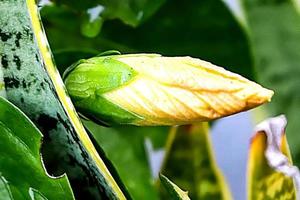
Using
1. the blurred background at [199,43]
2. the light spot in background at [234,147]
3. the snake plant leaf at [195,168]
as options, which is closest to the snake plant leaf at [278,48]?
the blurred background at [199,43]

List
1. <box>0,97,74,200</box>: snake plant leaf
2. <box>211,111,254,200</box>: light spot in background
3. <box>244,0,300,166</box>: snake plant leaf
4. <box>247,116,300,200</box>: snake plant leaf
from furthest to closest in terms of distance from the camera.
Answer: <box>211,111,254,200</box>: light spot in background < <box>244,0,300,166</box>: snake plant leaf < <box>247,116,300,200</box>: snake plant leaf < <box>0,97,74,200</box>: snake plant leaf

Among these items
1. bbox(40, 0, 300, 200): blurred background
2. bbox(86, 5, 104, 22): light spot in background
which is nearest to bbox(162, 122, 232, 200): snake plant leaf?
bbox(40, 0, 300, 200): blurred background

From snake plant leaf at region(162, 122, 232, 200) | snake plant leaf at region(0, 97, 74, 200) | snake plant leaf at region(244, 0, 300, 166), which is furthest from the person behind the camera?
snake plant leaf at region(244, 0, 300, 166)

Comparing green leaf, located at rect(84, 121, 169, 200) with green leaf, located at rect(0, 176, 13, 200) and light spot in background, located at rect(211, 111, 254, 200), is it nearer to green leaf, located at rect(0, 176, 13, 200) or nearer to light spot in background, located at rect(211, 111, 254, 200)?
green leaf, located at rect(0, 176, 13, 200)

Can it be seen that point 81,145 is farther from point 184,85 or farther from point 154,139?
point 154,139

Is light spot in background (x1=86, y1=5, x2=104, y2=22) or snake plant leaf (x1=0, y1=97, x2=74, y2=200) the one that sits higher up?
light spot in background (x1=86, y1=5, x2=104, y2=22)

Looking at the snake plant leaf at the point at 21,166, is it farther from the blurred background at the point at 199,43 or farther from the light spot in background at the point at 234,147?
the light spot in background at the point at 234,147

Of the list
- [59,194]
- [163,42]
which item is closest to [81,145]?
[59,194]

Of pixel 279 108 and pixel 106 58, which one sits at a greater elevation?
pixel 106 58
